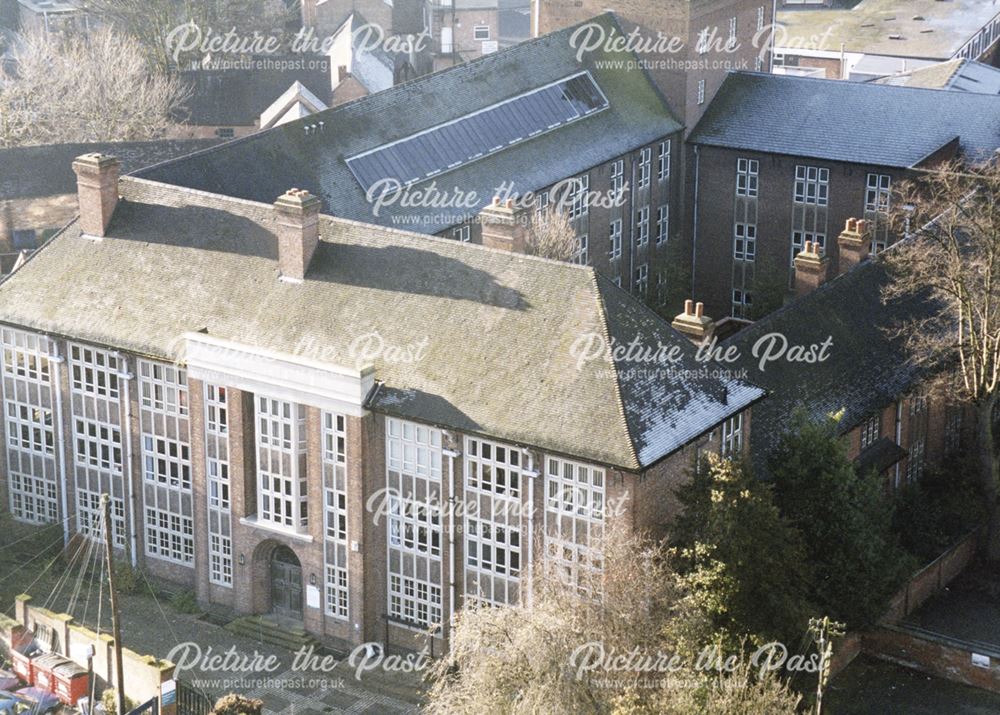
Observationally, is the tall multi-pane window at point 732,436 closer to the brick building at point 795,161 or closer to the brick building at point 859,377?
the brick building at point 859,377

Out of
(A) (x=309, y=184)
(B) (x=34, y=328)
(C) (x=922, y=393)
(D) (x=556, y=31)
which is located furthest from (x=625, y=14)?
(B) (x=34, y=328)

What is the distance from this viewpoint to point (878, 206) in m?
77.6

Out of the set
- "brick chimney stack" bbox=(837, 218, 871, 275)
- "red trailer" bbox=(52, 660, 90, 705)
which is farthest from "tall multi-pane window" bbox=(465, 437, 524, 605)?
"brick chimney stack" bbox=(837, 218, 871, 275)

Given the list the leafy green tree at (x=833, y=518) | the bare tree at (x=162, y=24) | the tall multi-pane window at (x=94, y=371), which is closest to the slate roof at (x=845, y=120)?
the leafy green tree at (x=833, y=518)

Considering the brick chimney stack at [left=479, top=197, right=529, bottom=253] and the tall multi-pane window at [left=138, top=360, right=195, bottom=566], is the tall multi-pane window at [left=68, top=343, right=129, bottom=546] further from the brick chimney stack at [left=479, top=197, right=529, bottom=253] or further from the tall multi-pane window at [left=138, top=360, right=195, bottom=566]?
the brick chimney stack at [left=479, top=197, right=529, bottom=253]

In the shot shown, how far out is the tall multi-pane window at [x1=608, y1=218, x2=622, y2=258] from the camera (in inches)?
3086

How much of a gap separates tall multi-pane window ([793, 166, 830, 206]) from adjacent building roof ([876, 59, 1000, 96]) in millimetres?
9231

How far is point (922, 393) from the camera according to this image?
202 feet

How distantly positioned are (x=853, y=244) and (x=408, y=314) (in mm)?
20225

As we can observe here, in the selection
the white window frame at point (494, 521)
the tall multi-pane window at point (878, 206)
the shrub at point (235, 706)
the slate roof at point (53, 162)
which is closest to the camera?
the shrub at point (235, 706)

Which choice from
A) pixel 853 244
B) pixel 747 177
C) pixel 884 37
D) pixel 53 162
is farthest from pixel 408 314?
pixel 884 37

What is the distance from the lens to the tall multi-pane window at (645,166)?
79.5 metres

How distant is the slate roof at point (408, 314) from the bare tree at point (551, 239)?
9.90m

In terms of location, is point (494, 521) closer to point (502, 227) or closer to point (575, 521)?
point (575, 521)
